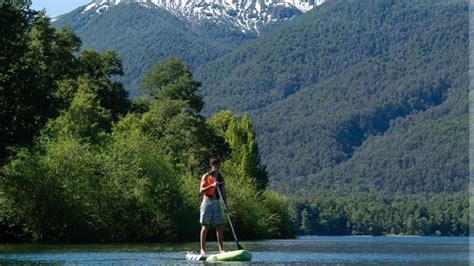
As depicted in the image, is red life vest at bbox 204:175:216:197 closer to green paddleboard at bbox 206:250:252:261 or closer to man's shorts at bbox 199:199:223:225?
man's shorts at bbox 199:199:223:225

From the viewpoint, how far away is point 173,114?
3693 inches

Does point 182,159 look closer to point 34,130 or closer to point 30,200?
point 30,200

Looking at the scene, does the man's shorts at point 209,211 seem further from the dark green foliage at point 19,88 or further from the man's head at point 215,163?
the dark green foliage at point 19,88

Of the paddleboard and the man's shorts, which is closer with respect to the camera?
the paddleboard

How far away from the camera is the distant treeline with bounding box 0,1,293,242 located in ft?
140

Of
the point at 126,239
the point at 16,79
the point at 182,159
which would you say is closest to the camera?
the point at 16,79

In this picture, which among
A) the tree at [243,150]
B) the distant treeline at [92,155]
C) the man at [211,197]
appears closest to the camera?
the man at [211,197]

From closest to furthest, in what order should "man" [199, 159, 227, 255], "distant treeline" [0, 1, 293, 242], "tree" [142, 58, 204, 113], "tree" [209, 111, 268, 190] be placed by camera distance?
"man" [199, 159, 227, 255]
"distant treeline" [0, 1, 293, 242]
"tree" [209, 111, 268, 190]
"tree" [142, 58, 204, 113]

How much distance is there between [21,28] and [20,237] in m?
10.8

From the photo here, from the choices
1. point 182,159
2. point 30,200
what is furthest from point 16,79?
point 182,159

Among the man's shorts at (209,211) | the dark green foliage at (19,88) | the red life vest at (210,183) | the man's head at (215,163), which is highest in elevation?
the dark green foliage at (19,88)

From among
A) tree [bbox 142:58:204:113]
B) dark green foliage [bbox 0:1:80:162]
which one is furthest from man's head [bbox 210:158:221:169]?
tree [bbox 142:58:204:113]

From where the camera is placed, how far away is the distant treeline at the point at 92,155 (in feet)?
140

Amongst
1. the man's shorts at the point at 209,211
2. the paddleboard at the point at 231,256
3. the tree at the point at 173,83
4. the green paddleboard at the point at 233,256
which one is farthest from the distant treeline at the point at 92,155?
the green paddleboard at the point at 233,256
